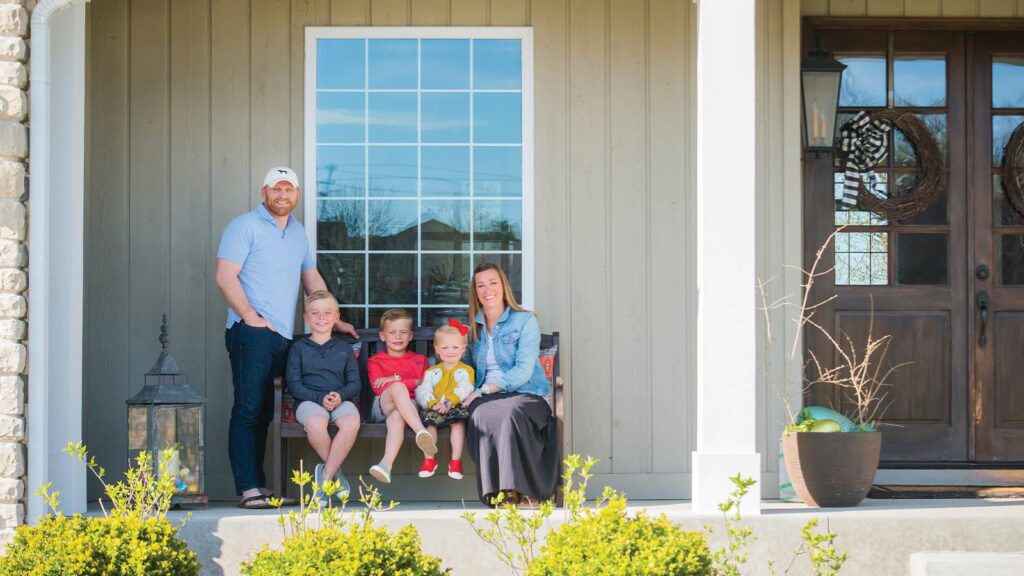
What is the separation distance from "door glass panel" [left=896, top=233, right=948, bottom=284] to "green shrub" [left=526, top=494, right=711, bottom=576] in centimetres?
309

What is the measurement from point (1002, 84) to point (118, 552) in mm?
4798

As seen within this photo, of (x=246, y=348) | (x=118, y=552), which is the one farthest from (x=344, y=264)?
(x=118, y=552)

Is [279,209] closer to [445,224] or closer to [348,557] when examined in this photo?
[445,224]

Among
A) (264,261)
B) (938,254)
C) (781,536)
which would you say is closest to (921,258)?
(938,254)

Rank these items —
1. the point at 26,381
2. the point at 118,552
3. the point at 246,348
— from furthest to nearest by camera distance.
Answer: the point at 246,348
the point at 26,381
the point at 118,552

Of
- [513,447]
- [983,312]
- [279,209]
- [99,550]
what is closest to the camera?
[99,550]

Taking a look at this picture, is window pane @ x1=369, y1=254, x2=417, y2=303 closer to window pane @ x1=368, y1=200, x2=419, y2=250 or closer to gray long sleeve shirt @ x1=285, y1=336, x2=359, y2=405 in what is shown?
window pane @ x1=368, y1=200, x2=419, y2=250

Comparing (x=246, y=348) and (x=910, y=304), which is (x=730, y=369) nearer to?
(x=910, y=304)

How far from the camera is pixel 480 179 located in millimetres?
6070

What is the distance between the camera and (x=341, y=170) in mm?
6055

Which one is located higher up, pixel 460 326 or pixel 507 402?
pixel 460 326

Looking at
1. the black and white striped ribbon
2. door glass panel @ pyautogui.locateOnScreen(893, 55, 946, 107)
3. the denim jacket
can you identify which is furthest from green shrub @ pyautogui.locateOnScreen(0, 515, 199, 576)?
door glass panel @ pyautogui.locateOnScreen(893, 55, 946, 107)

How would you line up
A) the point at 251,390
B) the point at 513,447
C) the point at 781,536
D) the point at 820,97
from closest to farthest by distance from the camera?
the point at 781,536, the point at 513,447, the point at 251,390, the point at 820,97

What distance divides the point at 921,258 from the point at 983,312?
0.40 m
